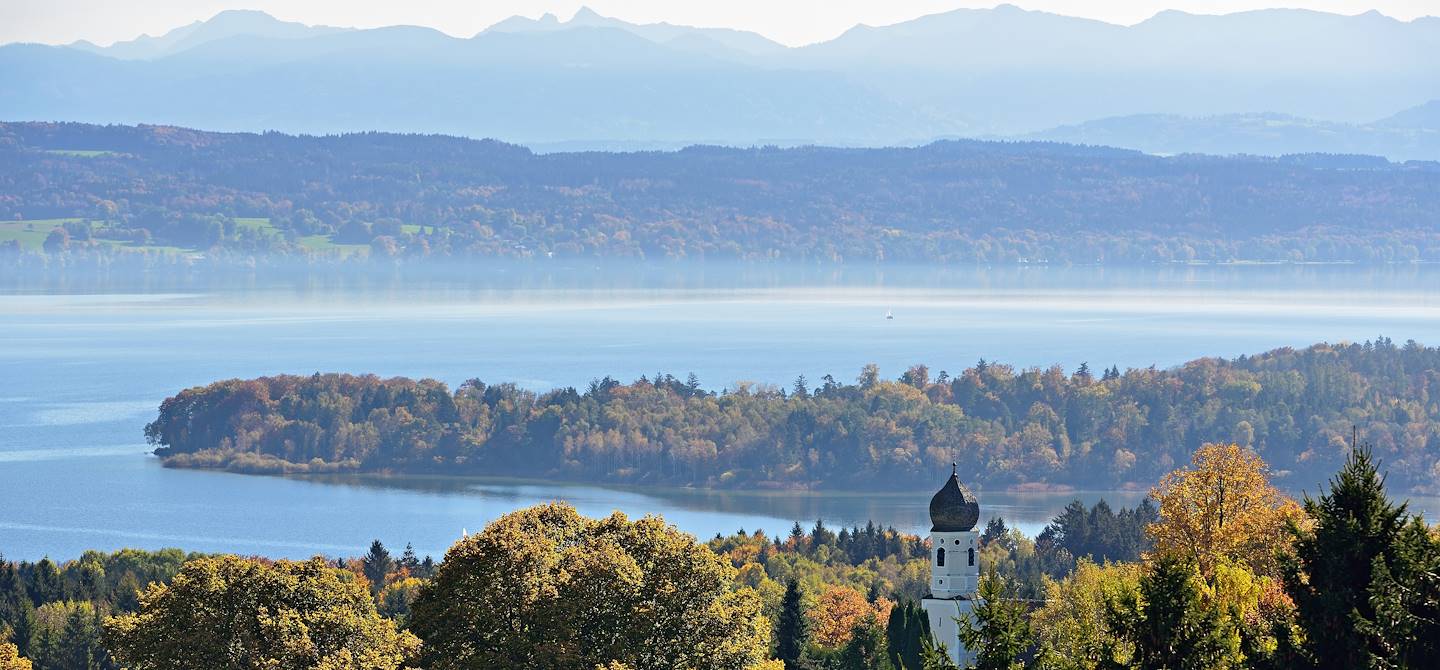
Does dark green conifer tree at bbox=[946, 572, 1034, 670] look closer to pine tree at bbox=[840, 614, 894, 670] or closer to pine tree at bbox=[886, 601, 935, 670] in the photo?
pine tree at bbox=[886, 601, 935, 670]

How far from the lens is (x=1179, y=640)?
2156 cm

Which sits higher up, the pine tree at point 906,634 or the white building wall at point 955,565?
the white building wall at point 955,565

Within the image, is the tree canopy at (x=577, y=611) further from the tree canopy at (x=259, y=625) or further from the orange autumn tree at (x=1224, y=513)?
the orange autumn tree at (x=1224, y=513)

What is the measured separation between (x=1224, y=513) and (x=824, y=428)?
318 ft

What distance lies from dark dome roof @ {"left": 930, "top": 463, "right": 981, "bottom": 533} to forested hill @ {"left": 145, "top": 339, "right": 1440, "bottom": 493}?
81243 millimetres

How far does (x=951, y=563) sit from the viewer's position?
45750 millimetres

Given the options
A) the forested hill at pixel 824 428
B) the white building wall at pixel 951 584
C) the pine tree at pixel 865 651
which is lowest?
the forested hill at pixel 824 428

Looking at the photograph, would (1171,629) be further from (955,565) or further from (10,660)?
(955,565)

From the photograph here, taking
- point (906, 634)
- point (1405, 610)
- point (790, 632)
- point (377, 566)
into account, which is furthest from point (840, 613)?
point (1405, 610)

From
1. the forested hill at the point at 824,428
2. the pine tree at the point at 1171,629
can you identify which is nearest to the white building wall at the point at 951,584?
the pine tree at the point at 1171,629

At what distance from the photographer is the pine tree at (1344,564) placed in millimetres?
21266

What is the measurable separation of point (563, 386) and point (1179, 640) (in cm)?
14935

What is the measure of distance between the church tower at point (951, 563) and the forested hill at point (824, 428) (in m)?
81.3

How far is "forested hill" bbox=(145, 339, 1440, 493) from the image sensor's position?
13075 cm
